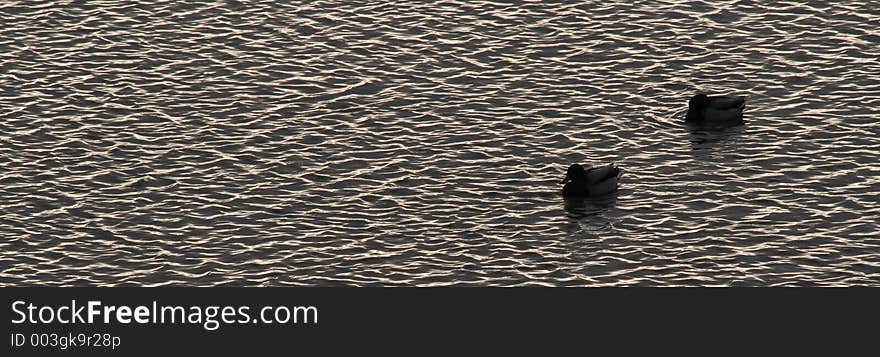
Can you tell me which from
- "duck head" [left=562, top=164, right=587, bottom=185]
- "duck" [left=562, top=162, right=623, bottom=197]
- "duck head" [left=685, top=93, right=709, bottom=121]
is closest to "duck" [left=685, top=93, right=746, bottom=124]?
"duck head" [left=685, top=93, right=709, bottom=121]

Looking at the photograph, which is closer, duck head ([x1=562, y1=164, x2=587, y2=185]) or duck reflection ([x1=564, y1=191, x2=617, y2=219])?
duck reflection ([x1=564, y1=191, x2=617, y2=219])

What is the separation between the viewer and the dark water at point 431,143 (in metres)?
65.1

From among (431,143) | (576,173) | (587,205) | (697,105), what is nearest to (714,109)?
(697,105)

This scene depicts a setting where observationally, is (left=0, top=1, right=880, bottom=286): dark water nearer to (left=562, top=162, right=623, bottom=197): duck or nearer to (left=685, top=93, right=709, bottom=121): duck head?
(left=562, top=162, right=623, bottom=197): duck

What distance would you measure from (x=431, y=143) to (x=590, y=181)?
7.02 m

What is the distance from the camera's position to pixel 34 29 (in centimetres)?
8550

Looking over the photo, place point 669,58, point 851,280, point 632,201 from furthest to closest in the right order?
point 669,58, point 632,201, point 851,280

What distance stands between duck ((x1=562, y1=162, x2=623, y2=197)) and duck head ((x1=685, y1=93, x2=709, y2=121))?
704 cm

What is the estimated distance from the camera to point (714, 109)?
2997 inches

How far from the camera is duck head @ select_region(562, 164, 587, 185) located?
6981 centimetres

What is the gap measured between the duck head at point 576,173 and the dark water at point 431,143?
815 mm

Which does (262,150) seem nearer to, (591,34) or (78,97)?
(78,97)

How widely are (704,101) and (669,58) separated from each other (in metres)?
6.16

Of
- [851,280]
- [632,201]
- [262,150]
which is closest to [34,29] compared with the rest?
[262,150]
